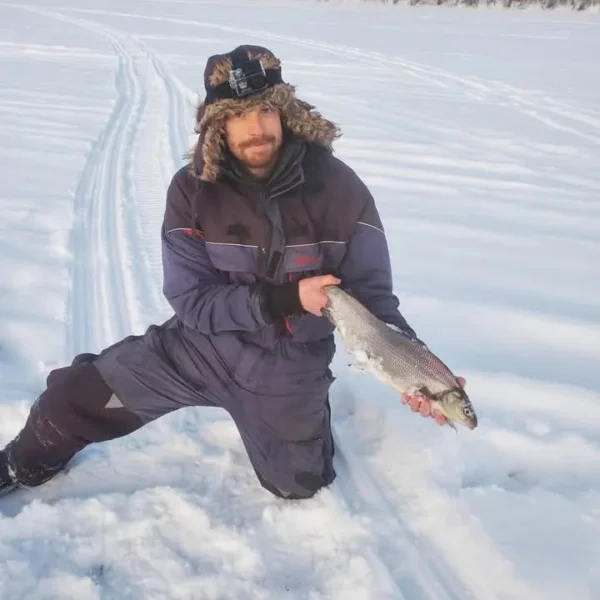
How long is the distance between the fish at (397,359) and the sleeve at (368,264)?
303mm

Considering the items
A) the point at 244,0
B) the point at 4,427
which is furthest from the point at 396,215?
the point at 244,0

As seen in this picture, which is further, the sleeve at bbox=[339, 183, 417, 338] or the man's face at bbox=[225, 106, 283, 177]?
the sleeve at bbox=[339, 183, 417, 338]

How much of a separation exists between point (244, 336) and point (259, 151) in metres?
0.73

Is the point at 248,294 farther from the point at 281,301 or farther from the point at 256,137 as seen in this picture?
the point at 256,137

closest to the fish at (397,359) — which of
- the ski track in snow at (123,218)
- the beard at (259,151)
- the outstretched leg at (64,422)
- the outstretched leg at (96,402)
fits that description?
the beard at (259,151)

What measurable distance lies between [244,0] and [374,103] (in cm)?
2627

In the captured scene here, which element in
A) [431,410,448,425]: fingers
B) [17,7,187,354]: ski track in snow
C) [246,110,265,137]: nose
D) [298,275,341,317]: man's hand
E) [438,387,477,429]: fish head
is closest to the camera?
[438,387,477,429]: fish head

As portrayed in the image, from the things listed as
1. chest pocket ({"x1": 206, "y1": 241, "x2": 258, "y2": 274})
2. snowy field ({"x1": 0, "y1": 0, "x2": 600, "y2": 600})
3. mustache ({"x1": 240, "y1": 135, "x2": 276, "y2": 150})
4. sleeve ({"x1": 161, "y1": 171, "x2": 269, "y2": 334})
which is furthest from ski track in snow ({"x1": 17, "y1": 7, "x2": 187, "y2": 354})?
mustache ({"x1": 240, "y1": 135, "x2": 276, "y2": 150})

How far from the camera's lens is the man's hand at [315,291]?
232 centimetres

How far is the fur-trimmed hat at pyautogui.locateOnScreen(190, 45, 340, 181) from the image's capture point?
2400mm

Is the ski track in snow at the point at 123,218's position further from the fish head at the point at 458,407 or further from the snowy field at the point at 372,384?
the fish head at the point at 458,407

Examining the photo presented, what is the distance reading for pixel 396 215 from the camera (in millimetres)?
5703

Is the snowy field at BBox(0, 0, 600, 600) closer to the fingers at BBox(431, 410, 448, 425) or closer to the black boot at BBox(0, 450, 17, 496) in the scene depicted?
the black boot at BBox(0, 450, 17, 496)

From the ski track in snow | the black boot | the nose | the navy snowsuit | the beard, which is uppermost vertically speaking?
the nose
